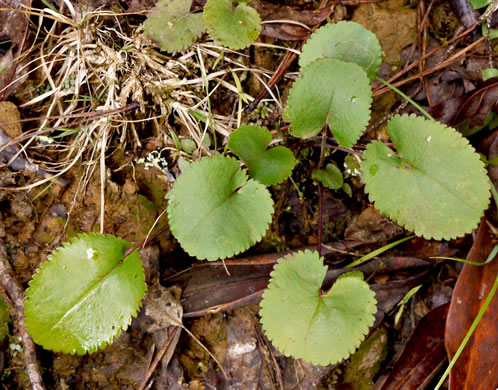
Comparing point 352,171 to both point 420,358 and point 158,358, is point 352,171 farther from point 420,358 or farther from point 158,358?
point 158,358

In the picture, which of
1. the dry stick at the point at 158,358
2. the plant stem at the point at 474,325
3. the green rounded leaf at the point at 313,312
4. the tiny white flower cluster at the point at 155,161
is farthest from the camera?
the tiny white flower cluster at the point at 155,161

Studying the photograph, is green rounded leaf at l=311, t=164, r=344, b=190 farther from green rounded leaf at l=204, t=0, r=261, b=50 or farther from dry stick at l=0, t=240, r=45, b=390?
dry stick at l=0, t=240, r=45, b=390

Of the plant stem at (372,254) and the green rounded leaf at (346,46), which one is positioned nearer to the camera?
the green rounded leaf at (346,46)

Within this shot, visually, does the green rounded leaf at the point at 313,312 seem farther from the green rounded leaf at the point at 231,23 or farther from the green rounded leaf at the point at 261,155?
the green rounded leaf at the point at 231,23

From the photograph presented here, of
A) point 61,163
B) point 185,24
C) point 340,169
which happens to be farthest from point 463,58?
point 61,163

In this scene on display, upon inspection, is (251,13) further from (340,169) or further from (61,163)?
(61,163)

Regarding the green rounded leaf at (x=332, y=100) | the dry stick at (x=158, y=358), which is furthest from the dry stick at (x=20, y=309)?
the green rounded leaf at (x=332, y=100)
